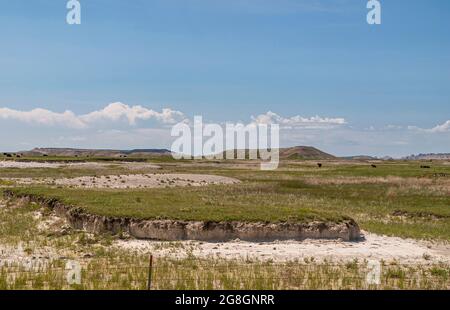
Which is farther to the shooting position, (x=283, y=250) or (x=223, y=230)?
(x=223, y=230)

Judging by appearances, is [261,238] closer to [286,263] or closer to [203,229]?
[203,229]

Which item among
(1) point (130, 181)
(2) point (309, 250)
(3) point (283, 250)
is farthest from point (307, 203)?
(1) point (130, 181)

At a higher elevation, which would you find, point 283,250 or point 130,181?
point 130,181

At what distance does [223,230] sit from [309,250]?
4971 millimetres

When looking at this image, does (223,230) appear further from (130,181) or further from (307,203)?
(130,181)

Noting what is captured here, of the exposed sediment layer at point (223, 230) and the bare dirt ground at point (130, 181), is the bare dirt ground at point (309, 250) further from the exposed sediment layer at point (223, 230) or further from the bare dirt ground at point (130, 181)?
the bare dirt ground at point (130, 181)

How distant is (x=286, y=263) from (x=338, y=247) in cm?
579

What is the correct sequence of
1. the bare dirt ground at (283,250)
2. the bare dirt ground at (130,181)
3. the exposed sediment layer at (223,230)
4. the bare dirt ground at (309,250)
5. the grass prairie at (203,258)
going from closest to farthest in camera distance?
the grass prairie at (203,258) < the bare dirt ground at (283,250) < the bare dirt ground at (309,250) < the exposed sediment layer at (223,230) < the bare dirt ground at (130,181)

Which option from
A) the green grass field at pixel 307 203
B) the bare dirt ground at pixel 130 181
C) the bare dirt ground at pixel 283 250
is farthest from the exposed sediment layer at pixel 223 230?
the bare dirt ground at pixel 130 181

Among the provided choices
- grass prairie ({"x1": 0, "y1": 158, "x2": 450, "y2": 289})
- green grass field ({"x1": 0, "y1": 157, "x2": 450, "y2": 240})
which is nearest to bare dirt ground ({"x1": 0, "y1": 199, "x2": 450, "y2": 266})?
grass prairie ({"x1": 0, "y1": 158, "x2": 450, "y2": 289})

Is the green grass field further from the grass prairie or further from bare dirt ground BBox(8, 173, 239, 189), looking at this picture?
bare dirt ground BBox(8, 173, 239, 189)

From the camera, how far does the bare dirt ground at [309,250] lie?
2306cm

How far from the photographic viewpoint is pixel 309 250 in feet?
81.6

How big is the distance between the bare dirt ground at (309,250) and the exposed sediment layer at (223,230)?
2.16ft
